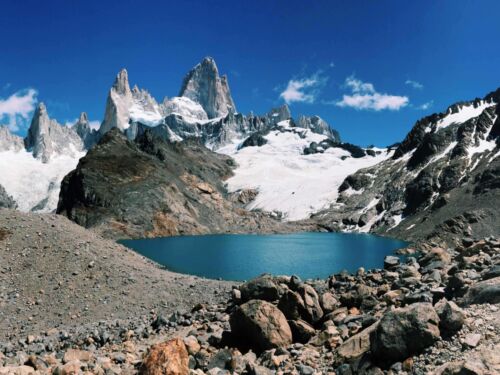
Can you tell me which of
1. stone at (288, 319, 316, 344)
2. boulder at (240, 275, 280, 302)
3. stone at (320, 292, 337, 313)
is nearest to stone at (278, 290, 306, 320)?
stone at (288, 319, 316, 344)

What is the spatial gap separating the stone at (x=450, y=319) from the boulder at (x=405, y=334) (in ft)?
0.74

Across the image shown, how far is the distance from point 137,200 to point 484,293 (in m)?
145

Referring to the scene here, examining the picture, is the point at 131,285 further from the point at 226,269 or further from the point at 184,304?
the point at 226,269

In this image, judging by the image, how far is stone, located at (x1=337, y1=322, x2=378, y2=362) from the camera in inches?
671

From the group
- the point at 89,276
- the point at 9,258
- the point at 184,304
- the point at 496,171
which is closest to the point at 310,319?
the point at 184,304

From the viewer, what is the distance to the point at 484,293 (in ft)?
58.4

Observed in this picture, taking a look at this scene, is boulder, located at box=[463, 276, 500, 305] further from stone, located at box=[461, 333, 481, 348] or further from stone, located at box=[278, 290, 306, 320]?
stone, located at box=[278, 290, 306, 320]

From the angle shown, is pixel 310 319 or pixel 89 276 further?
pixel 89 276

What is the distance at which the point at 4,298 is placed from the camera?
97.9ft

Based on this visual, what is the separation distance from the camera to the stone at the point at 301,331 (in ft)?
70.5

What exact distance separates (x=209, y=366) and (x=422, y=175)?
180m

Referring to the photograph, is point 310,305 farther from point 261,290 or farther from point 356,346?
point 356,346

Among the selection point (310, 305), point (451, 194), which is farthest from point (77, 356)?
point (451, 194)

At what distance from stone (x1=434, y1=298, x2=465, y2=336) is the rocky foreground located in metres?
0.04
